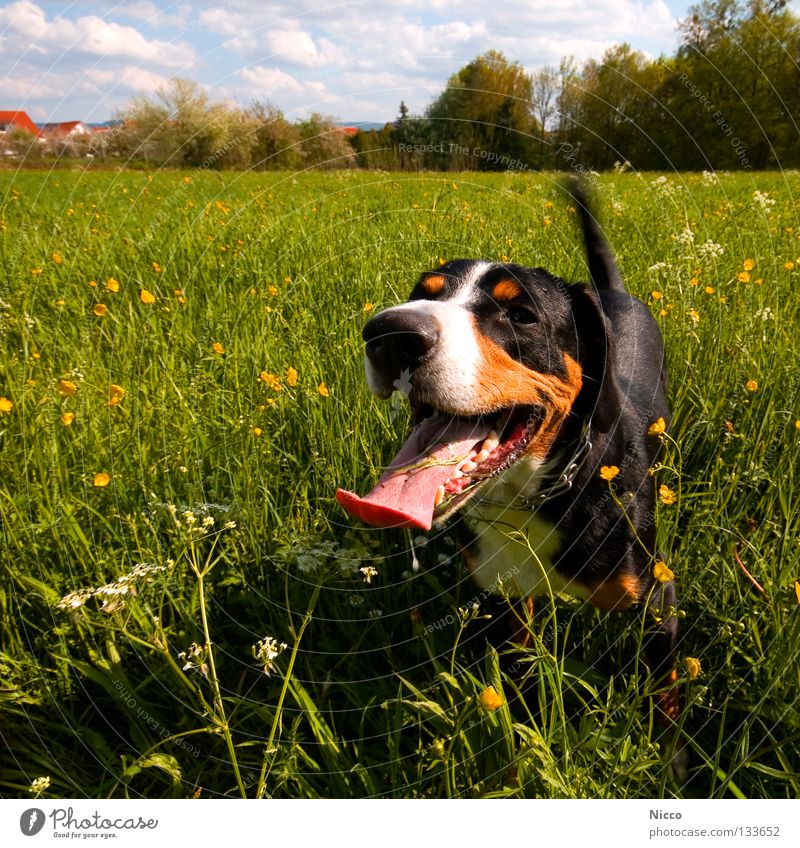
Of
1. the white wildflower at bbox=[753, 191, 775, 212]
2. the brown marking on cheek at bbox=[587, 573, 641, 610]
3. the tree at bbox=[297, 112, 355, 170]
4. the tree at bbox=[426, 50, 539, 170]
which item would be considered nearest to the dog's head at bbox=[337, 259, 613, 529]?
the brown marking on cheek at bbox=[587, 573, 641, 610]

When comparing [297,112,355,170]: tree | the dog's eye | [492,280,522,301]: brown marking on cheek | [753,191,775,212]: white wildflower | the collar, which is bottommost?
the collar

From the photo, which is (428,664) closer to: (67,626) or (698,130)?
(67,626)

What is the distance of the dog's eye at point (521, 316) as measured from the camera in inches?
91.4

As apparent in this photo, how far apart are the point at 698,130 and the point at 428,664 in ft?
10.8

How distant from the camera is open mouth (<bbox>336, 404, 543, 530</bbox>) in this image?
1.94m

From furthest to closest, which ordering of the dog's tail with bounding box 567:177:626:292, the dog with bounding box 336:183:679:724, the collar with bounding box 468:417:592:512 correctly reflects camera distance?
the dog's tail with bounding box 567:177:626:292, the collar with bounding box 468:417:592:512, the dog with bounding box 336:183:679:724

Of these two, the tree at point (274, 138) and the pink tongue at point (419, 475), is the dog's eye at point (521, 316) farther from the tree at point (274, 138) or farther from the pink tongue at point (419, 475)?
the tree at point (274, 138)

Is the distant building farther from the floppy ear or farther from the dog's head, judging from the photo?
the floppy ear

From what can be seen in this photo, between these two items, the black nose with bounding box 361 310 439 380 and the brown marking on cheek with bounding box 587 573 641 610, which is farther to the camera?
the brown marking on cheek with bounding box 587 573 641 610

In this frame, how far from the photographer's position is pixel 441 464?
6.64 feet

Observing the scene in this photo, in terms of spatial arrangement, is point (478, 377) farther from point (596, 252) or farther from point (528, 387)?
point (596, 252)

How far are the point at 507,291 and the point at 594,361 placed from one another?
17.8 inches

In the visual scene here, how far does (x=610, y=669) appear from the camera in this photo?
2.21m

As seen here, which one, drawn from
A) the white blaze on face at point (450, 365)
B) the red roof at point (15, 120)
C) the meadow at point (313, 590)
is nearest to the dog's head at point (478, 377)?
the white blaze on face at point (450, 365)
